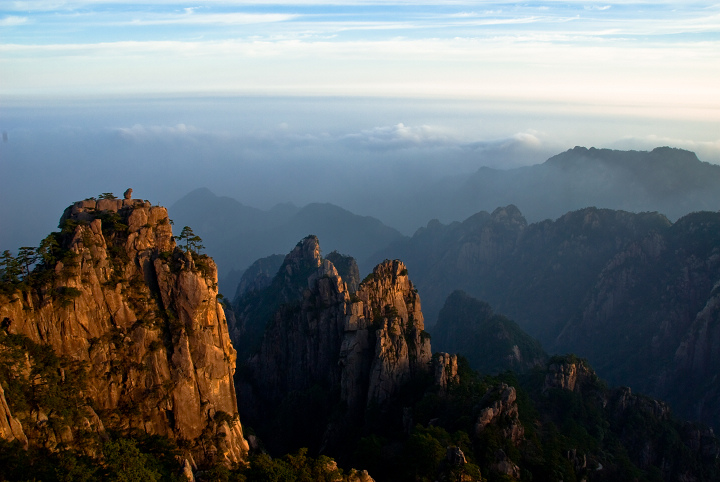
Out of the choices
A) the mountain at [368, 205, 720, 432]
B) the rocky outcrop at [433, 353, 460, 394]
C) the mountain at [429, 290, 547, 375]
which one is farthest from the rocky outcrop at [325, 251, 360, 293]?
the mountain at [368, 205, 720, 432]

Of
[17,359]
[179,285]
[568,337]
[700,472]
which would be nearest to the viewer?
[17,359]

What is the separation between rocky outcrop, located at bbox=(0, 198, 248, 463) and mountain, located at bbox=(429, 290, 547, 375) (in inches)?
3166

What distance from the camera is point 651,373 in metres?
136

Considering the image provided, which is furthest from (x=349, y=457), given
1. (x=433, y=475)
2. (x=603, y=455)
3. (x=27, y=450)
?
(x=27, y=450)

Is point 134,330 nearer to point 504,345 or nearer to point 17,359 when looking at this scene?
point 17,359

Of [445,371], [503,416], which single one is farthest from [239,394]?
[503,416]

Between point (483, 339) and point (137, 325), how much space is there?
100 meters

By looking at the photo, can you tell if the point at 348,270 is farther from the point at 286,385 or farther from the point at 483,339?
the point at 286,385

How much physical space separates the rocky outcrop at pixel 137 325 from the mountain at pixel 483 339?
3166 inches

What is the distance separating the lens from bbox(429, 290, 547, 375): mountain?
131500mm

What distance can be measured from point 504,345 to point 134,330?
97220 mm

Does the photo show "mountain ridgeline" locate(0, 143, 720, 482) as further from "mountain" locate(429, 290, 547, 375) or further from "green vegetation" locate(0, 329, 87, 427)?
"mountain" locate(429, 290, 547, 375)

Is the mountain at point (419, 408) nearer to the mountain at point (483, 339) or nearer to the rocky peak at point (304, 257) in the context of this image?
the mountain at point (483, 339)

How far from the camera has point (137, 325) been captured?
52.0 meters
